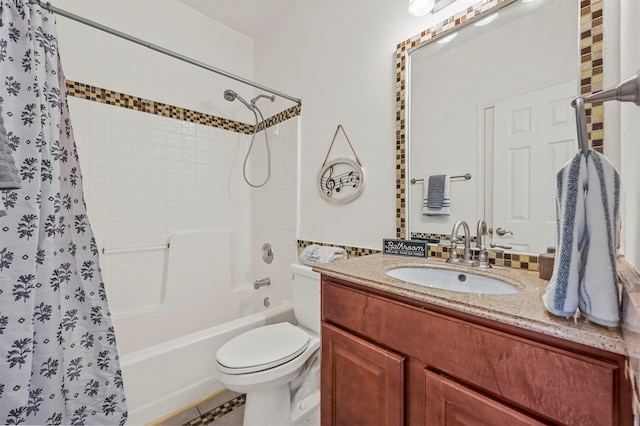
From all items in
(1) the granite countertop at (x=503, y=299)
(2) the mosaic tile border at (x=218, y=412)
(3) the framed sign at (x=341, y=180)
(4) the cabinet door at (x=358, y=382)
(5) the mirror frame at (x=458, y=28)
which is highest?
(5) the mirror frame at (x=458, y=28)

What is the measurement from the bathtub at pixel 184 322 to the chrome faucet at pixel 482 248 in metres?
1.19

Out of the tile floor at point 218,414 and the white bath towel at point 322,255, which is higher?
the white bath towel at point 322,255

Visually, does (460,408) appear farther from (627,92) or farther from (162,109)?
(162,109)

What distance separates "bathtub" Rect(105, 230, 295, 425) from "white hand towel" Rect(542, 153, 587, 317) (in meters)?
1.42

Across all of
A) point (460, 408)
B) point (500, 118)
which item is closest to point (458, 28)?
point (500, 118)

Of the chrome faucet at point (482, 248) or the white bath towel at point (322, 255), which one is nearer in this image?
the chrome faucet at point (482, 248)

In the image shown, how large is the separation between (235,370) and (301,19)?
216cm

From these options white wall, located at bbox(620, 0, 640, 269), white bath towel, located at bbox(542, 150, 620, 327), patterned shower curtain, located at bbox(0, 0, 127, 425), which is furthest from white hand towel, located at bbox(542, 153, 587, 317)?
patterned shower curtain, located at bbox(0, 0, 127, 425)

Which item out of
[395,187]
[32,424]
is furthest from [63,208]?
[395,187]

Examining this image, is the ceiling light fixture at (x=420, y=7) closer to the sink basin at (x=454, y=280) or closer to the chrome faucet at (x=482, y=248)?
the chrome faucet at (x=482, y=248)

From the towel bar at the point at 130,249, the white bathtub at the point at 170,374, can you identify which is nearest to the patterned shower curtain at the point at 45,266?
the white bathtub at the point at 170,374

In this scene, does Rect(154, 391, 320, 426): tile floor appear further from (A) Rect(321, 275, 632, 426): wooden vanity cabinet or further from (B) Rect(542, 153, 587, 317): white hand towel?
(B) Rect(542, 153, 587, 317): white hand towel

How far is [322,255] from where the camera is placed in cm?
150

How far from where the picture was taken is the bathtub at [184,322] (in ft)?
3.96
